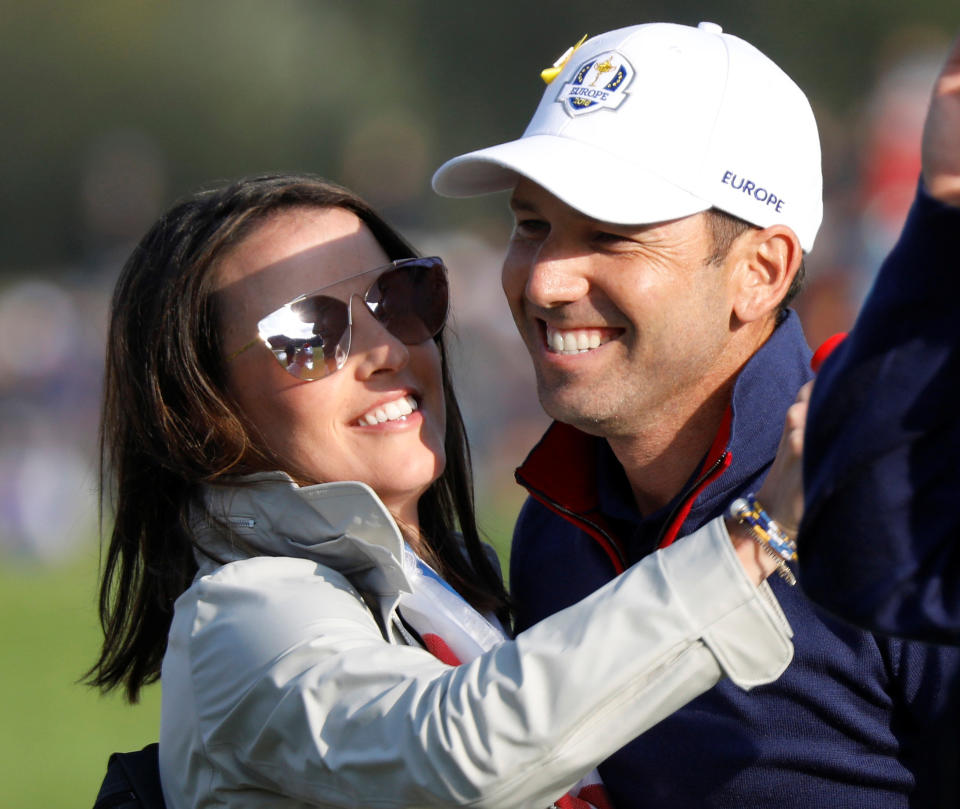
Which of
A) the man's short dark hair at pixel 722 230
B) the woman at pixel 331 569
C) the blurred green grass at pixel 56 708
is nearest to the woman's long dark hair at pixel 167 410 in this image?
the woman at pixel 331 569

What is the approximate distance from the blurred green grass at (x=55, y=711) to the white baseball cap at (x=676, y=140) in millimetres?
2564

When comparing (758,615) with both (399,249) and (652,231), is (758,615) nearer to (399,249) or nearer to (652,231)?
(652,231)

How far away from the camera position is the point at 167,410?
8.10 ft

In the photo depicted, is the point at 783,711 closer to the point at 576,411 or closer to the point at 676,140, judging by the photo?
the point at 576,411

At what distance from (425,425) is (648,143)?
75cm

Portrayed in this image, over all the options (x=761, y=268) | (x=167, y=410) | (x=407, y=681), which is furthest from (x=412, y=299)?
(x=407, y=681)

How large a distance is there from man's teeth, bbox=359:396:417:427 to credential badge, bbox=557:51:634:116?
705 mm

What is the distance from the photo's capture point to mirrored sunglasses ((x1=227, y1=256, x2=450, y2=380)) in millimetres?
2475

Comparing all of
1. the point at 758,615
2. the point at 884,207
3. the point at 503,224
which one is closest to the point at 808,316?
the point at 884,207

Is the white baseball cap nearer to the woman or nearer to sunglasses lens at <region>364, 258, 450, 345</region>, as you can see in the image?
sunglasses lens at <region>364, 258, 450, 345</region>

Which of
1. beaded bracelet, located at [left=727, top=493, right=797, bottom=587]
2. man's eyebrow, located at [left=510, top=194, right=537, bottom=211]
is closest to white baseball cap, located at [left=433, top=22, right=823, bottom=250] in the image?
man's eyebrow, located at [left=510, top=194, right=537, bottom=211]

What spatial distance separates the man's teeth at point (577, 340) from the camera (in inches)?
101

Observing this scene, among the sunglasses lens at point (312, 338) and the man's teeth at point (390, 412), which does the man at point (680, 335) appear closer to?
the man's teeth at point (390, 412)

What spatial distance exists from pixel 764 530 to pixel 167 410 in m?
1.28
